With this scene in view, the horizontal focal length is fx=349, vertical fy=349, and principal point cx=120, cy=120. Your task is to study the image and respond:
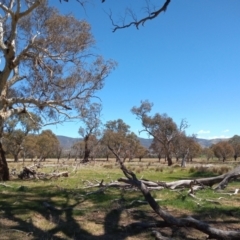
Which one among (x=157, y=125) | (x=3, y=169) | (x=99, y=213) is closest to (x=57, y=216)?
(x=99, y=213)

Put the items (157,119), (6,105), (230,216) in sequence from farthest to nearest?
1. (157,119)
2. (6,105)
3. (230,216)

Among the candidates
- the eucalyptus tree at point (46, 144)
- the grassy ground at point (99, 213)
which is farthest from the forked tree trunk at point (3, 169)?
the eucalyptus tree at point (46, 144)

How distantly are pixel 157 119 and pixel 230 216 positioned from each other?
156ft

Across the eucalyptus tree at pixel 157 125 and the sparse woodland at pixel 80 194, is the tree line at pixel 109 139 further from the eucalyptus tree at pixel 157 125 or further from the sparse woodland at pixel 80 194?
the sparse woodland at pixel 80 194

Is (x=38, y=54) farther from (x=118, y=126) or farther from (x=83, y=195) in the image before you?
(x=118, y=126)

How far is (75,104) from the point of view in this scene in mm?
18641

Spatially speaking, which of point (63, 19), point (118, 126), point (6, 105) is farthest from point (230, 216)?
point (118, 126)

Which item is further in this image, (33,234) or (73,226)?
(73,226)

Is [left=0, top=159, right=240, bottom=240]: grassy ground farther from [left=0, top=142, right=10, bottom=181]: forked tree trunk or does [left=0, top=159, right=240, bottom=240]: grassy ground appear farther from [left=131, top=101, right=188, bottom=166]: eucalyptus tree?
[left=131, top=101, right=188, bottom=166]: eucalyptus tree

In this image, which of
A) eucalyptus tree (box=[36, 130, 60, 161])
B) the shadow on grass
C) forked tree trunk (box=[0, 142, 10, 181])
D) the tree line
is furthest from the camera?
eucalyptus tree (box=[36, 130, 60, 161])

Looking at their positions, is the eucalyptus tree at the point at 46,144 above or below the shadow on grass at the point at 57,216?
above

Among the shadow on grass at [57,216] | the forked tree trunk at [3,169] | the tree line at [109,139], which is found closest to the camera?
the shadow on grass at [57,216]

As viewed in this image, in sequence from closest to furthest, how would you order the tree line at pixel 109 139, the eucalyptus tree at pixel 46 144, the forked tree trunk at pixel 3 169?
the forked tree trunk at pixel 3 169 < the tree line at pixel 109 139 < the eucalyptus tree at pixel 46 144

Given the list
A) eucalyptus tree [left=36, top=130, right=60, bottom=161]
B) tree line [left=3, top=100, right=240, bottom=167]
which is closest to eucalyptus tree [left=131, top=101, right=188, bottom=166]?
tree line [left=3, top=100, right=240, bottom=167]
